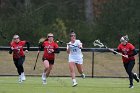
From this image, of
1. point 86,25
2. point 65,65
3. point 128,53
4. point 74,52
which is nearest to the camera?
point 128,53

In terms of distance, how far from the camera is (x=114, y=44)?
160 ft

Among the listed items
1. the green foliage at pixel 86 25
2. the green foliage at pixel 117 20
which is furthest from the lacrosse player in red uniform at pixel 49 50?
the green foliage at pixel 117 20

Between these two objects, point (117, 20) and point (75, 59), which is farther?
point (117, 20)

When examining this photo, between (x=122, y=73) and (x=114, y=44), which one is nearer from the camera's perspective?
(x=122, y=73)

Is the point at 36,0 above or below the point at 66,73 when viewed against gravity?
above

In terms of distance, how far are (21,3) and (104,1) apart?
7.79m

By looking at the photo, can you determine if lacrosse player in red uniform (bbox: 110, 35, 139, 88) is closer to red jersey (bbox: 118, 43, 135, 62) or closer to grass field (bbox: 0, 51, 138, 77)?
red jersey (bbox: 118, 43, 135, 62)

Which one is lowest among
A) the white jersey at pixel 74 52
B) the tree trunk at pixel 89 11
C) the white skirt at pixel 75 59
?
the white skirt at pixel 75 59

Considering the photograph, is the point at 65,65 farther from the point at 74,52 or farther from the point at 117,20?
the point at 74,52

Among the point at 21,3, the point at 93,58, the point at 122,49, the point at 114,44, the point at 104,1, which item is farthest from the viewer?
the point at 21,3

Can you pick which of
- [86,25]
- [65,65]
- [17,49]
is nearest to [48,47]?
[17,49]

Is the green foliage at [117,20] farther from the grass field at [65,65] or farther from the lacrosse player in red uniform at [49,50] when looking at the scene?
the lacrosse player in red uniform at [49,50]

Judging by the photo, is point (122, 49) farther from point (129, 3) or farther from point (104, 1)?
point (104, 1)

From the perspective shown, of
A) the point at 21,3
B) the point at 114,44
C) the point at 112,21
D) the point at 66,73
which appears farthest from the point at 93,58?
the point at 21,3
